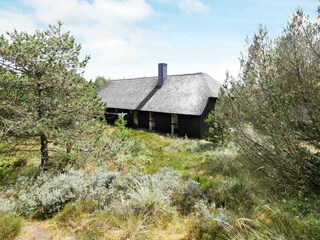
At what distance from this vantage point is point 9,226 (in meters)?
5.06

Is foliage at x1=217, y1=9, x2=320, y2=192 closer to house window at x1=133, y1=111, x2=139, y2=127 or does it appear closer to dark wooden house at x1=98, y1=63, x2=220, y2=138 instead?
dark wooden house at x1=98, y1=63, x2=220, y2=138

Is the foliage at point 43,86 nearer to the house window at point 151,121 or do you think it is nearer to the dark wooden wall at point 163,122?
the dark wooden wall at point 163,122

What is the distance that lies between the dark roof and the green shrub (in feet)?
47.2

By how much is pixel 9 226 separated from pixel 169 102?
1836 centimetres

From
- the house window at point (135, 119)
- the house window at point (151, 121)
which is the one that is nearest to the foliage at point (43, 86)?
the house window at point (151, 121)

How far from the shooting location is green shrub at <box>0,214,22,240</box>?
4945mm

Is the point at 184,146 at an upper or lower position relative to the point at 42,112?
lower

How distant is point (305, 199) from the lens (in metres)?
4.76

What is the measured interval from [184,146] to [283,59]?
1190 cm

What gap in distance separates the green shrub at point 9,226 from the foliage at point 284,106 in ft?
18.3

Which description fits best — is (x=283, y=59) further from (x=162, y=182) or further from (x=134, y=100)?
(x=134, y=100)

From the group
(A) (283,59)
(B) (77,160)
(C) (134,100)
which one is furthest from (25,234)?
(C) (134,100)

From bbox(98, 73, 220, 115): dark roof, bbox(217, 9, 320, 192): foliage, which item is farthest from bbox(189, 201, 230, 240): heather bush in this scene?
bbox(98, 73, 220, 115): dark roof

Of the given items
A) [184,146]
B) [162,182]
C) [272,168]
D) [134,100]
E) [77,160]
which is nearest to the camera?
[272,168]
